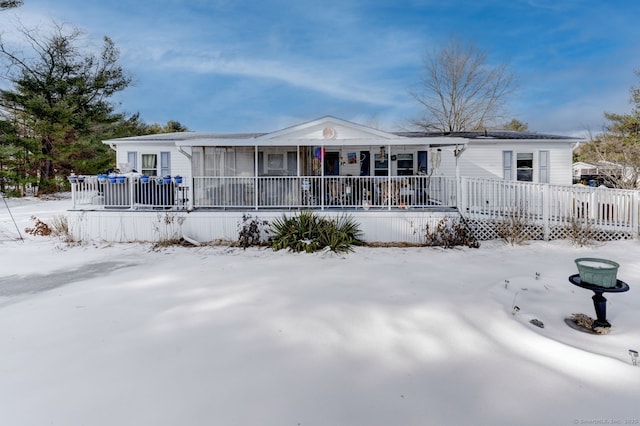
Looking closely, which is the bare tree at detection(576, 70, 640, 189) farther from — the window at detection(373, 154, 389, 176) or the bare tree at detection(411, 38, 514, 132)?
the window at detection(373, 154, 389, 176)

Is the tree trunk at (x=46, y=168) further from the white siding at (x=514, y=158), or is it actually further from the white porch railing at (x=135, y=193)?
the white siding at (x=514, y=158)

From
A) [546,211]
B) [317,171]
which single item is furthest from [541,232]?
[317,171]

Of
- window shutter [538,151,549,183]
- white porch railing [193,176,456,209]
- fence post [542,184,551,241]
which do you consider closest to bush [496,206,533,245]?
fence post [542,184,551,241]

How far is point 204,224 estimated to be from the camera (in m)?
9.44

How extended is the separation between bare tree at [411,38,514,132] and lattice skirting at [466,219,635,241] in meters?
20.6

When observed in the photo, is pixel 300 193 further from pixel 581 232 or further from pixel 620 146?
pixel 620 146

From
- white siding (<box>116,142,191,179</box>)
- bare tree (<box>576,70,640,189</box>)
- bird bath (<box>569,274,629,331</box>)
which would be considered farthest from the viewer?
bare tree (<box>576,70,640,189</box>)

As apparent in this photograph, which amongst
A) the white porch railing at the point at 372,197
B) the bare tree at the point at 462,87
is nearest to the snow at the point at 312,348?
the white porch railing at the point at 372,197

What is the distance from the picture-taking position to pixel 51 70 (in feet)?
78.9

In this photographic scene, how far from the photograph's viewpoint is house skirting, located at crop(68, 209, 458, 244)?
9.30 m

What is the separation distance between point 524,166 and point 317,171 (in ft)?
27.5

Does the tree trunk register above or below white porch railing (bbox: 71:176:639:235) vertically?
above

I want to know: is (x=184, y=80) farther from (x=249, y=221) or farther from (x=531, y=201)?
(x=531, y=201)

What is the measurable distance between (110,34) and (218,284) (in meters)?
31.6
